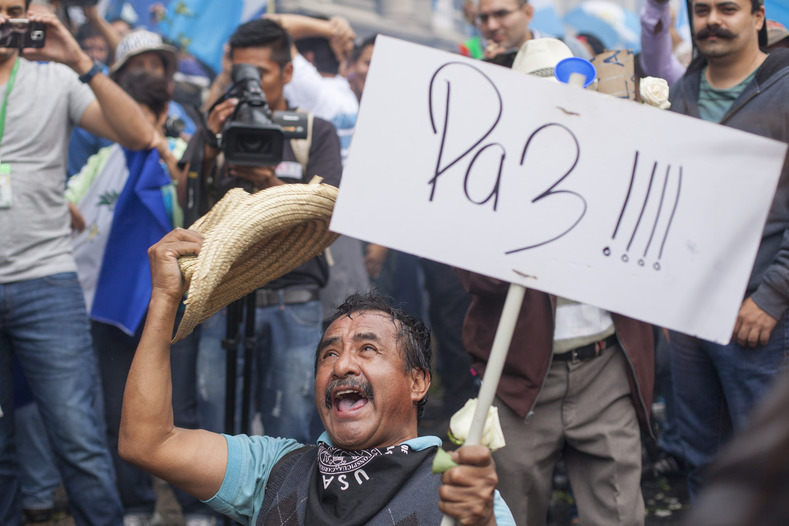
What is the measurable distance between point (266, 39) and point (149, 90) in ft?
2.82

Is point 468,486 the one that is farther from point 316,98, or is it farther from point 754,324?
point 316,98

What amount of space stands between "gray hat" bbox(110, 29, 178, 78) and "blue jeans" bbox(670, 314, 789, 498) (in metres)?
3.00

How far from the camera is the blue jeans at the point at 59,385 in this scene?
126 inches

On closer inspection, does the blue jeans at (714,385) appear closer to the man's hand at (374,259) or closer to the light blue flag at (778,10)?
the light blue flag at (778,10)

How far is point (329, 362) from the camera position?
224cm

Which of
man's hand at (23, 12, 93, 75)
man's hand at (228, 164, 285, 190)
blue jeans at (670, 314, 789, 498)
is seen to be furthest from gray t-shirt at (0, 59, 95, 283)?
blue jeans at (670, 314, 789, 498)

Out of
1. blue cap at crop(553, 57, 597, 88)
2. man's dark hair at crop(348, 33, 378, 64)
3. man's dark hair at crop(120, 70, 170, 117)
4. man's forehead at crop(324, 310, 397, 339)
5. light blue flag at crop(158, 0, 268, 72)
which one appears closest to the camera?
blue cap at crop(553, 57, 597, 88)

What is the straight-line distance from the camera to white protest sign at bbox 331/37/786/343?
1676mm

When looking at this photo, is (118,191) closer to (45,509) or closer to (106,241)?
(106,241)

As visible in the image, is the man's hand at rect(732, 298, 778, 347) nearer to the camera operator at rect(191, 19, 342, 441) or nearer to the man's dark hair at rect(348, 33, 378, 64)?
the camera operator at rect(191, 19, 342, 441)

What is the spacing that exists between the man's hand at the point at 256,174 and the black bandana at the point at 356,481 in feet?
4.28

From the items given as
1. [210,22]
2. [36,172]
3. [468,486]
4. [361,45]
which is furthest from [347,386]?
[210,22]

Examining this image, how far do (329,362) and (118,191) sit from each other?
2.19 meters

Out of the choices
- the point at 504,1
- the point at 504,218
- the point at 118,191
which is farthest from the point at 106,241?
the point at 504,218
